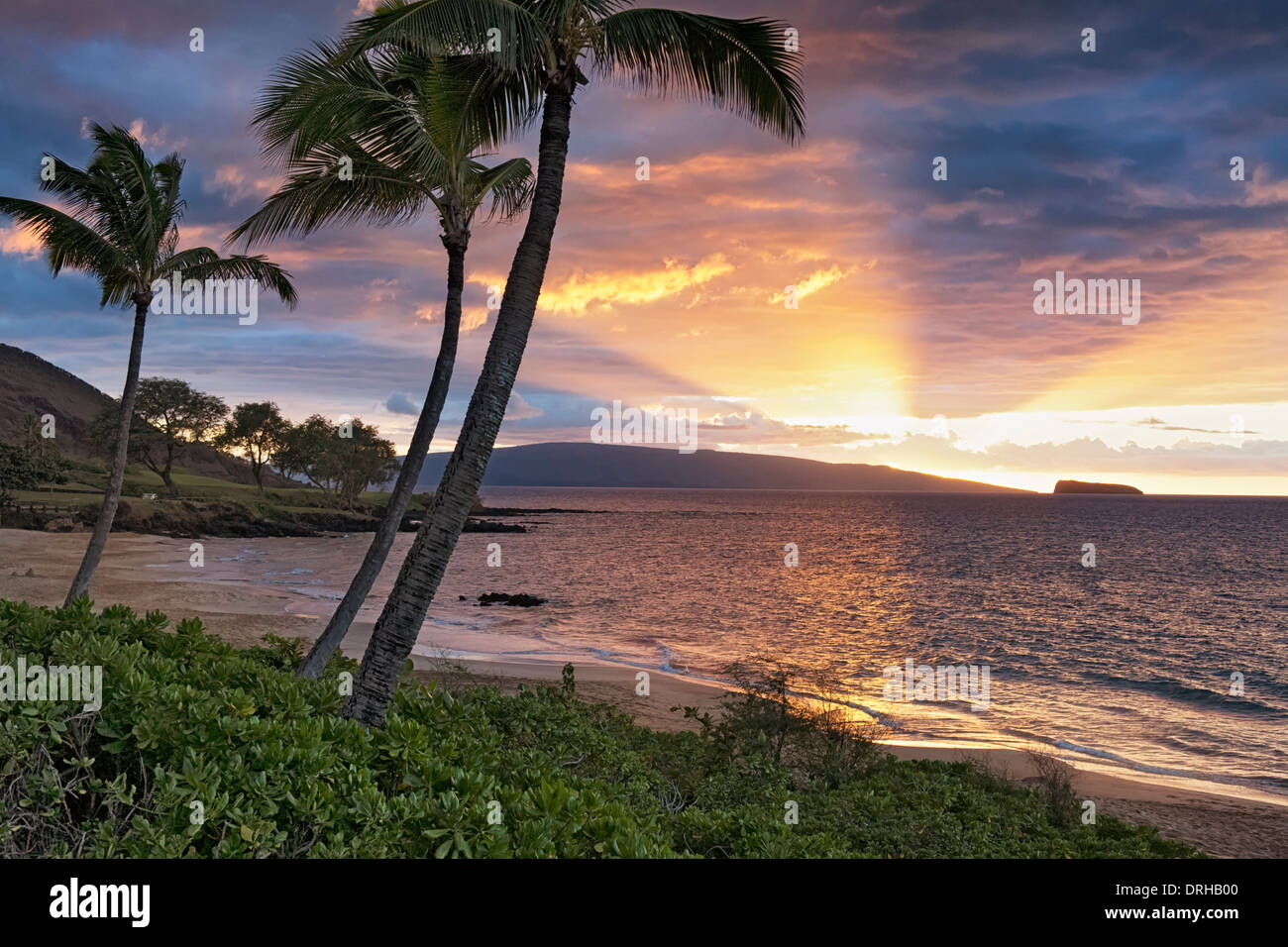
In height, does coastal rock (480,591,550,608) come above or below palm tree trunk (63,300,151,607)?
below

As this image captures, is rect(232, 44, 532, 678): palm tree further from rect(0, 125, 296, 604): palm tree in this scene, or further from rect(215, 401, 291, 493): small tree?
rect(215, 401, 291, 493): small tree

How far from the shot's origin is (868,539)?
9425 cm

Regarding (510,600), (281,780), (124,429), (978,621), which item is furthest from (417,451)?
(978,621)

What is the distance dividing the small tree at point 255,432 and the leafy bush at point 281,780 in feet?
298

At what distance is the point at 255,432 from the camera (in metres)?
89.6

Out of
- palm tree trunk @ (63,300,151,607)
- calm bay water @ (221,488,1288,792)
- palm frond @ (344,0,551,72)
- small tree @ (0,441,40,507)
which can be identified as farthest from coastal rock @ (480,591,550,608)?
small tree @ (0,441,40,507)

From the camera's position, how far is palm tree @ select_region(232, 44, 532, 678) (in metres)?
8.51

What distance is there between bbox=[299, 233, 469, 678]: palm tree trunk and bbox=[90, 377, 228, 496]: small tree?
7921cm

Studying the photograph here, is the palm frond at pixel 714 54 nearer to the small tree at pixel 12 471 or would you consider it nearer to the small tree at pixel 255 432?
the small tree at pixel 12 471

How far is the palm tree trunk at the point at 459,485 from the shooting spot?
672 cm

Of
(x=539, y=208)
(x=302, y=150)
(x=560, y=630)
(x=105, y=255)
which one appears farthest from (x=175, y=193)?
(x=560, y=630)

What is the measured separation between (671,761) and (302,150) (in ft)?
28.8

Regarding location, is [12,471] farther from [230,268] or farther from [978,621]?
[978,621]

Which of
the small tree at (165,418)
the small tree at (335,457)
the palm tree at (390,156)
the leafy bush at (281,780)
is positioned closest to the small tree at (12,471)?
the small tree at (165,418)
